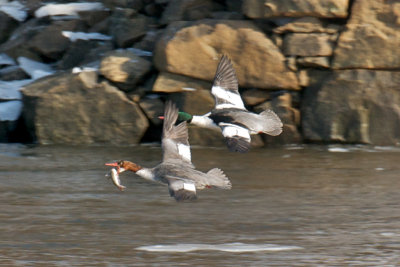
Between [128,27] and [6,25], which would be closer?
[128,27]

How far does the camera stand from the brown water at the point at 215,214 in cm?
694

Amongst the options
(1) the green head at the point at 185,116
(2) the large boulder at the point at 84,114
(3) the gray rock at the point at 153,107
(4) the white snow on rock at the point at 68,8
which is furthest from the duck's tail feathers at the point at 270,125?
(4) the white snow on rock at the point at 68,8

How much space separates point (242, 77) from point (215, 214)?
15.4 feet

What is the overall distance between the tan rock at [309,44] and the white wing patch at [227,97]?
276cm

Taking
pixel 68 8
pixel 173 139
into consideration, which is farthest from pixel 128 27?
pixel 173 139

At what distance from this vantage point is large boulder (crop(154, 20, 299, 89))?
41.5ft

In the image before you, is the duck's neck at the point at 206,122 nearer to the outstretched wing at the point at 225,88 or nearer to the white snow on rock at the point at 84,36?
the outstretched wing at the point at 225,88

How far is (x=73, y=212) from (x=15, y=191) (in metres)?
1.31

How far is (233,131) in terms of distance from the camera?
348 inches

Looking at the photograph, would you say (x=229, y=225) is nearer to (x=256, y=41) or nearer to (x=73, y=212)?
(x=73, y=212)

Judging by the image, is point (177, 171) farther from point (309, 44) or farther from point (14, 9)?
point (14, 9)

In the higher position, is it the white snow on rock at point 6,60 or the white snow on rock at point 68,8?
the white snow on rock at point 68,8

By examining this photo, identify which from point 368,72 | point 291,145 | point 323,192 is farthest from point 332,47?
point 323,192

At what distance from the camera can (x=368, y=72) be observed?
41.0 feet
